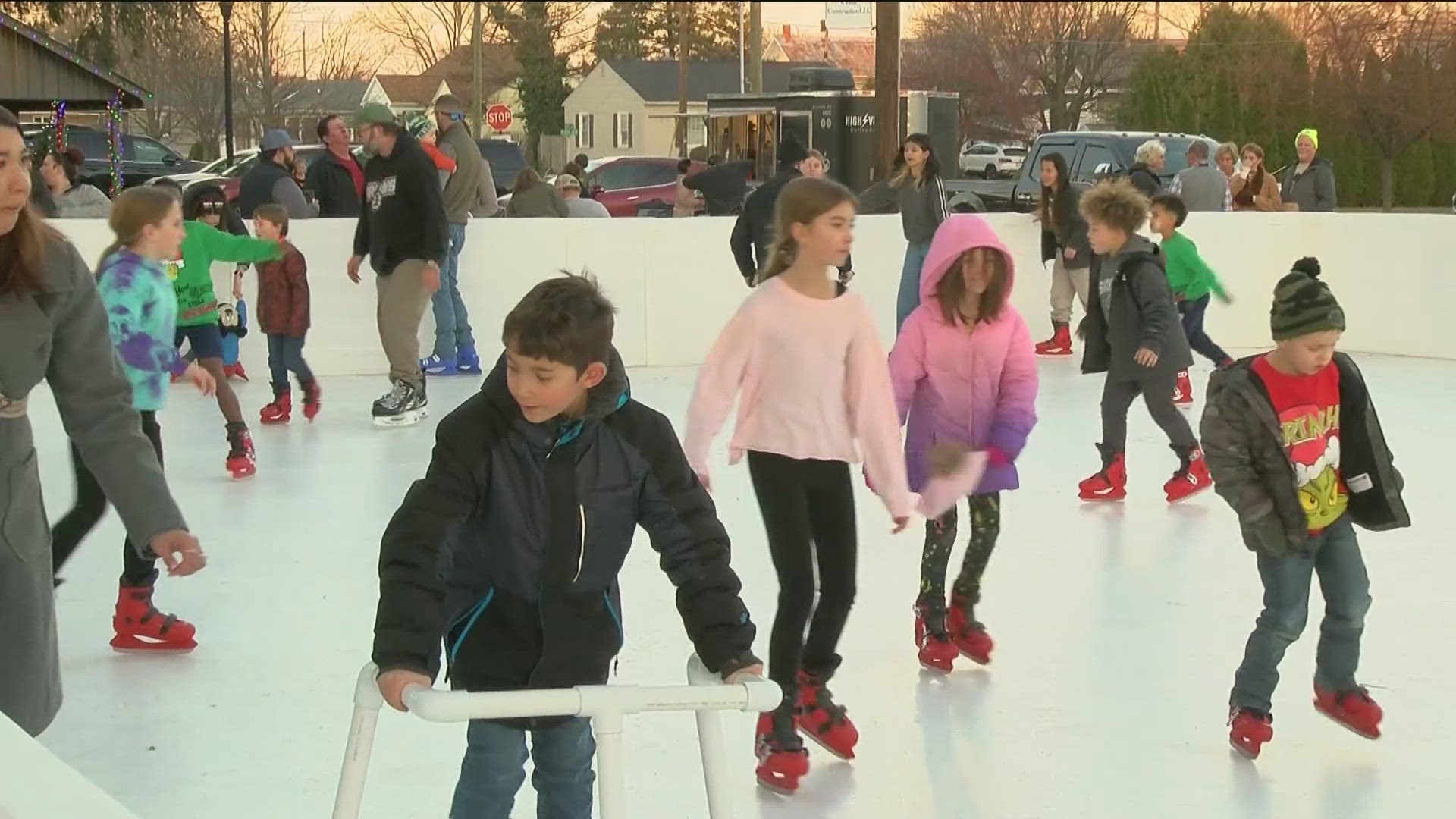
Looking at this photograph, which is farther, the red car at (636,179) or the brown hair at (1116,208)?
the red car at (636,179)

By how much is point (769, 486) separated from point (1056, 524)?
3047mm

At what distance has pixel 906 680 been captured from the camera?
4.66m

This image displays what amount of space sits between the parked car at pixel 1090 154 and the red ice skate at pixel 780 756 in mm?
16916

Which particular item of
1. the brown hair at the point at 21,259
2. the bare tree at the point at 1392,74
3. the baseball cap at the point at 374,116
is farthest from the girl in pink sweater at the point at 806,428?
the bare tree at the point at 1392,74

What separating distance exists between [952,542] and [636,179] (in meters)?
21.3

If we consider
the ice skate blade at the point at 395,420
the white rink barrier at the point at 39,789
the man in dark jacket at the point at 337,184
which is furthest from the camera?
the man in dark jacket at the point at 337,184

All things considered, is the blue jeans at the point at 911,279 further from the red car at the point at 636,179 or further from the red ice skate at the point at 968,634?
the red car at the point at 636,179

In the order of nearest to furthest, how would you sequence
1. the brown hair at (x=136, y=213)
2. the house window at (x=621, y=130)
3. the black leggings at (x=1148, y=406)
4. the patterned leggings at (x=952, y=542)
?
the patterned leggings at (x=952, y=542)
the brown hair at (x=136, y=213)
the black leggings at (x=1148, y=406)
the house window at (x=621, y=130)

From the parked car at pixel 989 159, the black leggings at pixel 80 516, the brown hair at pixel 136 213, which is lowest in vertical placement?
the black leggings at pixel 80 516

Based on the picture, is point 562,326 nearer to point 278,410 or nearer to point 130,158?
point 278,410

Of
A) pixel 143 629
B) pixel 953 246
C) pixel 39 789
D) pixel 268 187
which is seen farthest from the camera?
pixel 268 187

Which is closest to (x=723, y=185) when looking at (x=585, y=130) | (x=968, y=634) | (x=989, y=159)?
(x=968, y=634)

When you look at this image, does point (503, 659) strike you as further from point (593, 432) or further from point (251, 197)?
point (251, 197)

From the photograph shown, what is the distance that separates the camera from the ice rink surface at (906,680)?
3.79 m
